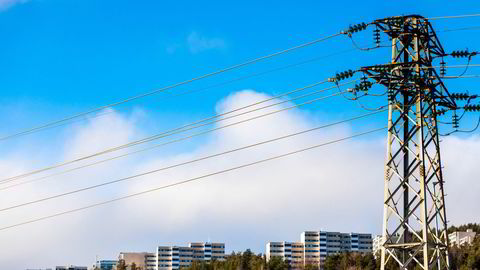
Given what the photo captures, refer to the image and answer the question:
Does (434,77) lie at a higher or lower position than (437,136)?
higher

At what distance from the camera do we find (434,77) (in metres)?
48.5

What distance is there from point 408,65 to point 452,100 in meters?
4.58

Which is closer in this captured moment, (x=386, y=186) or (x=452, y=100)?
(x=386, y=186)

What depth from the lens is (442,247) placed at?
46812 mm

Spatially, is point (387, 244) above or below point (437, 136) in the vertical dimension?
below

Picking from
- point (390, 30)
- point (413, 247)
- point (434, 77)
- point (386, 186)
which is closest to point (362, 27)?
point (390, 30)

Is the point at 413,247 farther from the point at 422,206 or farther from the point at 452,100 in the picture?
the point at 452,100

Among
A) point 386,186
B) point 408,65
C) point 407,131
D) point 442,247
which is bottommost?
point 442,247

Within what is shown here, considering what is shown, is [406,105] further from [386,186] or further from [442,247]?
[442,247]

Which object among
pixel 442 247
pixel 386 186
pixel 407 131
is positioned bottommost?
pixel 442 247

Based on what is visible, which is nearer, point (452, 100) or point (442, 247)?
point (442, 247)

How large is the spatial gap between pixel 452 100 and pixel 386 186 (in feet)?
24.5

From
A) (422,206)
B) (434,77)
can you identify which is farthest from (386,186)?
(434,77)

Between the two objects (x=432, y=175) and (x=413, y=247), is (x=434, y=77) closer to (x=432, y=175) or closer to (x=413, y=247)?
(x=432, y=175)
